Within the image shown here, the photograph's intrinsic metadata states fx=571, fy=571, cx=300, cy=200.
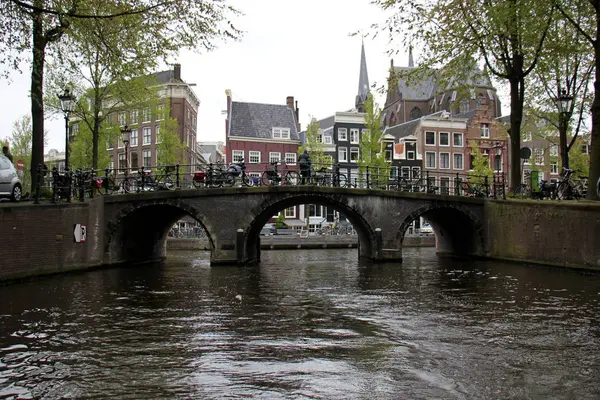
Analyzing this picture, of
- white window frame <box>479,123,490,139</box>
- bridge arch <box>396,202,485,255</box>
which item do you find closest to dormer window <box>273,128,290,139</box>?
white window frame <box>479,123,490,139</box>

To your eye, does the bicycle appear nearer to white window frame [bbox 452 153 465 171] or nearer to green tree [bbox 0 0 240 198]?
green tree [bbox 0 0 240 198]

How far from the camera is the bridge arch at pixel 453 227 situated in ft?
71.3

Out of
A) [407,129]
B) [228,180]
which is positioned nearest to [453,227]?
[228,180]

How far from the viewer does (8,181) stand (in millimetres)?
15648

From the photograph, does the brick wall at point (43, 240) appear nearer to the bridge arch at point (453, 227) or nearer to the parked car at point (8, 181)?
the parked car at point (8, 181)

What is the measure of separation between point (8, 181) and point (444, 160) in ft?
137

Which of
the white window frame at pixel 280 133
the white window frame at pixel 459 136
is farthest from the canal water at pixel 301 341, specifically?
the white window frame at pixel 459 136

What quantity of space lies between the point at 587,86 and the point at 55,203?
22791 mm

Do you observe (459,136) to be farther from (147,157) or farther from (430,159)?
(147,157)

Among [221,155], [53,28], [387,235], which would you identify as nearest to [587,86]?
[387,235]

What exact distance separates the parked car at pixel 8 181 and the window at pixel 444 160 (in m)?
Result: 41.1

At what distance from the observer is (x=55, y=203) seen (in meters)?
16.0

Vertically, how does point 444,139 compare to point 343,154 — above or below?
above

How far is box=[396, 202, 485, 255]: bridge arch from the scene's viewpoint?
71.3 ft
